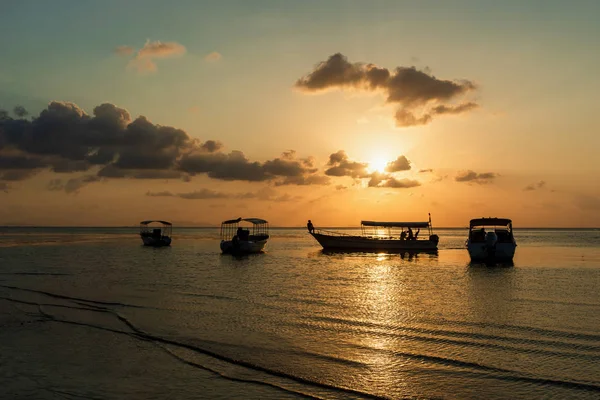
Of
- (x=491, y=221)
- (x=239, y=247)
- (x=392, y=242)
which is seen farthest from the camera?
(x=392, y=242)

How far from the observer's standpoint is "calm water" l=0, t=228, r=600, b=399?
11602 millimetres

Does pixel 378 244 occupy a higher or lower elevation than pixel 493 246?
lower

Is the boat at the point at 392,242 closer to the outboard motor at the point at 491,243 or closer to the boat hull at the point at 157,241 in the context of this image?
the outboard motor at the point at 491,243

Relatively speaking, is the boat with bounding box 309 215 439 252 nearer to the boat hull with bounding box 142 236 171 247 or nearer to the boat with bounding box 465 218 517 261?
the boat with bounding box 465 218 517 261

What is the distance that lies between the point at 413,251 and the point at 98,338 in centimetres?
6300

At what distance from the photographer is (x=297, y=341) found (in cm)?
1627

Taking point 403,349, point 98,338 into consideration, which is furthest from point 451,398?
point 98,338

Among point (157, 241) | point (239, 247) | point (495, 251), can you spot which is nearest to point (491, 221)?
point (495, 251)

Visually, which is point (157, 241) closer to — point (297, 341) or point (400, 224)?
point (400, 224)

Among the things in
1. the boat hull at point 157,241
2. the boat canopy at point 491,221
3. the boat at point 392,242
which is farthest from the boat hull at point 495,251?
the boat hull at point 157,241

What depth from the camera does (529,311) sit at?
22.4 metres

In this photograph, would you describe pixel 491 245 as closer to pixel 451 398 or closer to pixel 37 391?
pixel 451 398

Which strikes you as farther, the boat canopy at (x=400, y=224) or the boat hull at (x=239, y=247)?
the boat canopy at (x=400, y=224)

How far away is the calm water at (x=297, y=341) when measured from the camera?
11602 millimetres
